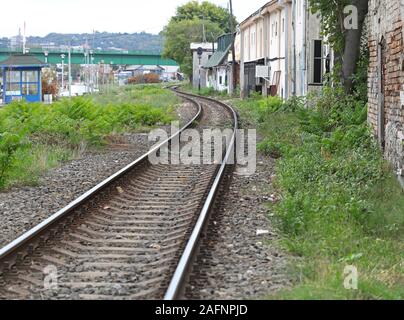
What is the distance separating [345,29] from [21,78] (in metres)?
25.9

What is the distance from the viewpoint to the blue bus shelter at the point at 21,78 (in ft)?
142

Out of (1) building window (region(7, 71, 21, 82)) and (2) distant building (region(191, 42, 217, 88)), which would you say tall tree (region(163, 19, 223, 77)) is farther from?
(1) building window (region(7, 71, 21, 82))

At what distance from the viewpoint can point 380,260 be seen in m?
7.95

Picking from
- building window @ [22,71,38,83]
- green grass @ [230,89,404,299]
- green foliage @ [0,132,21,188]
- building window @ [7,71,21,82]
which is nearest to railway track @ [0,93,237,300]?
green grass @ [230,89,404,299]

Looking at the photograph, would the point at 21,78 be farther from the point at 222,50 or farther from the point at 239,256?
the point at 239,256

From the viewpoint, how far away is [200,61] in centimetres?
9188

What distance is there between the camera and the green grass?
23.0 feet

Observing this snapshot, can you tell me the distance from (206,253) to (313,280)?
1.38 meters

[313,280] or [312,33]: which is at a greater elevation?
[312,33]

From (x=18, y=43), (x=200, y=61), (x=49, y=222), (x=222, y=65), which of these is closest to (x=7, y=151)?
(x=49, y=222)

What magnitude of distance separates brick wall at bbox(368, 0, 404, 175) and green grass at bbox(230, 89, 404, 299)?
0.41 meters

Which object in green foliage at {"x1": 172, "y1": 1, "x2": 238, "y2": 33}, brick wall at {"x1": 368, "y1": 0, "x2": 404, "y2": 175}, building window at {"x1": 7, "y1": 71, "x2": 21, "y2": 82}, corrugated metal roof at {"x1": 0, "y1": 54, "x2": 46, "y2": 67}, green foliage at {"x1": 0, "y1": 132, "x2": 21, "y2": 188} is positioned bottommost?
green foliage at {"x1": 0, "y1": 132, "x2": 21, "y2": 188}

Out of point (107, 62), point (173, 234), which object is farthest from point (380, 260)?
point (107, 62)
